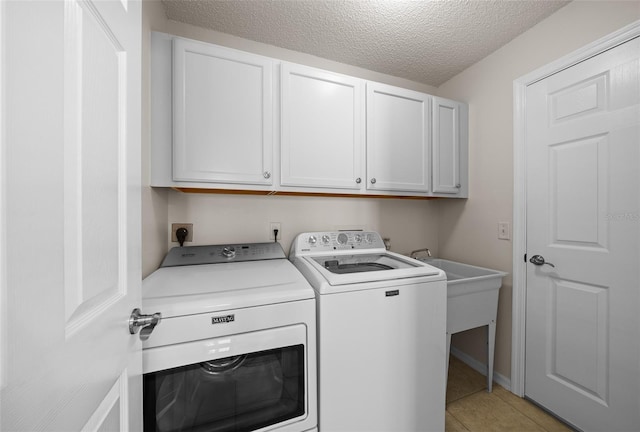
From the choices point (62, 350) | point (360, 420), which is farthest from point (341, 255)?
point (62, 350)

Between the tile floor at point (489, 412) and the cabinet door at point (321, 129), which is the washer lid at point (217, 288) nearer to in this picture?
the cabinet door at point (321, 129)

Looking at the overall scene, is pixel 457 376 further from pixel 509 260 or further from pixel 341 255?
pixel 341 255

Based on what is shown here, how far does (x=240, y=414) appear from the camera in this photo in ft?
3.36

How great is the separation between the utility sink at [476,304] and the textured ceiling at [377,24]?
5.52 ft

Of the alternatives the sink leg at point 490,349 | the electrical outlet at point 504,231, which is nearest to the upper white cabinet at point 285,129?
the electrical outlet at point 504,231

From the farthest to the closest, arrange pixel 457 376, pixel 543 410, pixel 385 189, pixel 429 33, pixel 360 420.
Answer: pixel 457 376 → pixel 385 189 → pixel 429 33 → pixel 543 410 → pixel 360 420

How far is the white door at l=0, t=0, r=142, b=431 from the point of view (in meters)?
0.29

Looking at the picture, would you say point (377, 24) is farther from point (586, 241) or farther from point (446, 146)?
point (586, 241)

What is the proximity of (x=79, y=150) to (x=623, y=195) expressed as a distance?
2.17 meters

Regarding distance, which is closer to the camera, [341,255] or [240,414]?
[240,414]

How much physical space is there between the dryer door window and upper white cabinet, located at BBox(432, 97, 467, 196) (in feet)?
5.52

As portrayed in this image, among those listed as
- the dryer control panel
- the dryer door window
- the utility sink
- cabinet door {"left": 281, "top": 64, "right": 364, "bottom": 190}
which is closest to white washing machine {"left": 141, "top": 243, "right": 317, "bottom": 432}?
the dryer door window

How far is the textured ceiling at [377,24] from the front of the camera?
1.50m

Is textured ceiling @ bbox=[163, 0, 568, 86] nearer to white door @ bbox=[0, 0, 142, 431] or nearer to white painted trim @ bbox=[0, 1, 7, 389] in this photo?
white door @ bbox=[0, 0, 142, 431]
